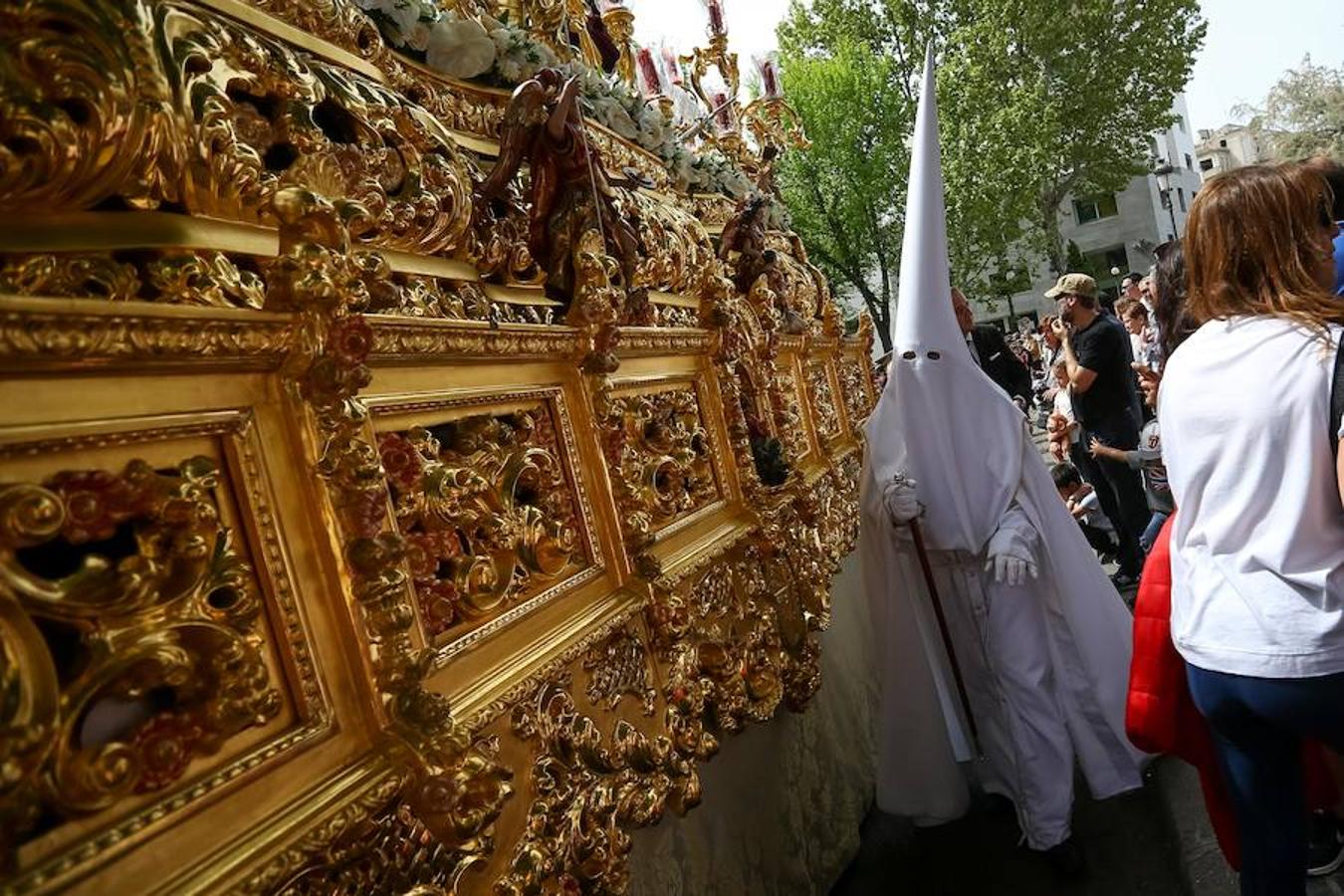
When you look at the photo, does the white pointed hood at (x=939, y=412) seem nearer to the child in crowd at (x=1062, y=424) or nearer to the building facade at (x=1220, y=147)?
the child in crowd at (x=1062, y=424)

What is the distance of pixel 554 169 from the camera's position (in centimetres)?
202

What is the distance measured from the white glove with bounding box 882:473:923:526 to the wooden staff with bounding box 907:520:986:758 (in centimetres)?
6

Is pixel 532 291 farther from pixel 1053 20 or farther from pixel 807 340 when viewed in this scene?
pixel 1053 20

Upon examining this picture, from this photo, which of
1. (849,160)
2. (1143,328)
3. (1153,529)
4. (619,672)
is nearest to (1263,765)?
(619,672)

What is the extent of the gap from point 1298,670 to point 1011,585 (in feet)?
4.69

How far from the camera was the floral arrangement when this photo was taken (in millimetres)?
1880

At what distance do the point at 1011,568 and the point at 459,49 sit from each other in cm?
240

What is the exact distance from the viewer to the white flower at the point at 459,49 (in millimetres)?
1985

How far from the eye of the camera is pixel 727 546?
8.46 ft

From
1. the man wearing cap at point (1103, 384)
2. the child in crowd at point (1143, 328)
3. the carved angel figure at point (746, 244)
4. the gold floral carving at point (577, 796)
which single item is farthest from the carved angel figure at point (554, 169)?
the child in crowd at point (1143, 328)

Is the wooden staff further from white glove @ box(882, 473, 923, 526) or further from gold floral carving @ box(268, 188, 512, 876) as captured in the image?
gold floral carving @ box(268, 188, 512, 876)

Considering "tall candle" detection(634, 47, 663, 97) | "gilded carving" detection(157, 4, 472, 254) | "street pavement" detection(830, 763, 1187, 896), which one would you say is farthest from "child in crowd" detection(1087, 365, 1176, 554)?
"gilded carving" detection(157, 4, 472, 254)

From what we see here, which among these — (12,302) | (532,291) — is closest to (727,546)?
(532,291)

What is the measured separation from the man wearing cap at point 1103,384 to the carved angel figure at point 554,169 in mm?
3373
